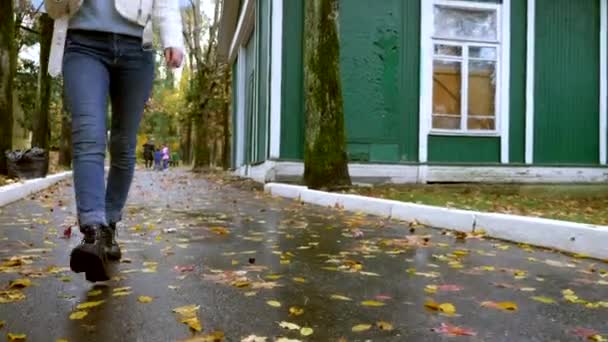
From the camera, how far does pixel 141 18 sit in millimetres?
3414

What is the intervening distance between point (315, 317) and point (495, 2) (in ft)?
41.2

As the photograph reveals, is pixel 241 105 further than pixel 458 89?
Yes

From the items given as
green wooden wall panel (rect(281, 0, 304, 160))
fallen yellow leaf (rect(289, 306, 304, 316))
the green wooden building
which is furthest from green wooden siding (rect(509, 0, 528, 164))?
fallen yellow leaf (rect(289, 306, 304, 316))

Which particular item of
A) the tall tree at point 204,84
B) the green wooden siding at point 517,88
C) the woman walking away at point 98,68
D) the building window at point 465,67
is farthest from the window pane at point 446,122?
the tall tree at point 204,84

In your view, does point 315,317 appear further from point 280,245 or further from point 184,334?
point 280,245

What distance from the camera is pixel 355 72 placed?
44.3ft

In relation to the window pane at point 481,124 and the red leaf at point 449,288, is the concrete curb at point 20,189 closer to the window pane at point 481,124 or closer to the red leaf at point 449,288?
the red leaf at point 449,288

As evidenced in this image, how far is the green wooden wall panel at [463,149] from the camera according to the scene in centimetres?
1370

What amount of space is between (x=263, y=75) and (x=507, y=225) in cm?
1057

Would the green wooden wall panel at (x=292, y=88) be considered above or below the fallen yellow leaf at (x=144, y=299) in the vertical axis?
above

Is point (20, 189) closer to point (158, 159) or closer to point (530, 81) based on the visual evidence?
point (530, 81)

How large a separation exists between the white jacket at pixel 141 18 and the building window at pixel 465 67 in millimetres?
10684

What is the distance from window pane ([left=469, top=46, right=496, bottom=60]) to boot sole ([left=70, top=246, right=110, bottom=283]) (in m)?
12.0

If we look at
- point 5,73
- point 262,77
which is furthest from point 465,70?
point 5,73
